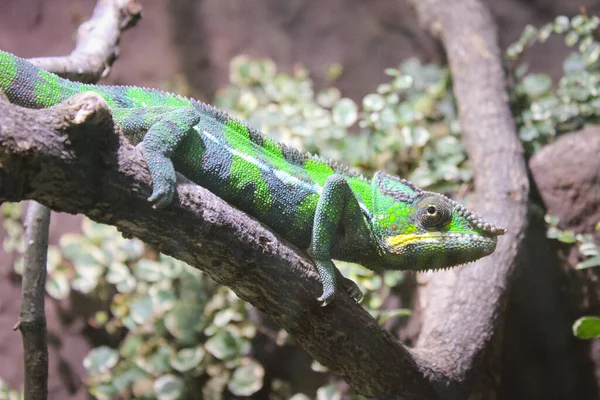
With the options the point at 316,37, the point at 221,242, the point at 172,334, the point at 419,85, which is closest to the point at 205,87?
the point at 316,37

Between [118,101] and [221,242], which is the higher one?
[118,101]

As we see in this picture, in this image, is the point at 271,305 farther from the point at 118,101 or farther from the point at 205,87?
the point at 205,87

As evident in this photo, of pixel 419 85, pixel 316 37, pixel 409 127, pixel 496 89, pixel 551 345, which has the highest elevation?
pixel 316 37

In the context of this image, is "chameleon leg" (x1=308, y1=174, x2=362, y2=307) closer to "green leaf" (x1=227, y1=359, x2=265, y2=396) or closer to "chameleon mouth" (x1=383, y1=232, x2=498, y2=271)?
"chameleon mouth" (x1=383, y1=232, x2=498, y2=271)

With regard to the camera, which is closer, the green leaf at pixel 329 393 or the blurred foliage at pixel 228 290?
the green leaf at pixel 329 393

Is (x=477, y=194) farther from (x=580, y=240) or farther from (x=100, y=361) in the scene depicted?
(x=100, y=361)

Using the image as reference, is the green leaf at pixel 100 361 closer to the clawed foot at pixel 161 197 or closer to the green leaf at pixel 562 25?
the clawed foot at pixel 161 197

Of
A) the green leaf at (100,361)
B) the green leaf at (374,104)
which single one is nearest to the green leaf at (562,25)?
the green leaf at (374,104)
